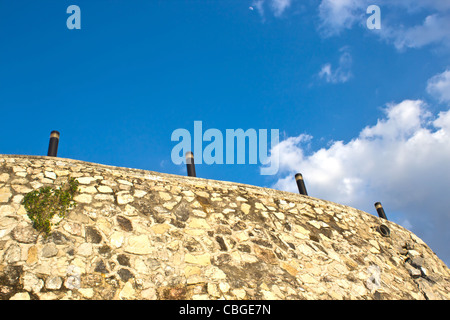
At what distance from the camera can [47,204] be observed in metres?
5.30

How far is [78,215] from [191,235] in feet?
6.38

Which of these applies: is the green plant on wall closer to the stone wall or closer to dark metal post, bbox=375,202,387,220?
the stone wall

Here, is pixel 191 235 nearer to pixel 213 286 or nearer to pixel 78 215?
pixel 213 286

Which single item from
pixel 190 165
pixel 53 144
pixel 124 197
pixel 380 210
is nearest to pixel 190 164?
pixel 190 165

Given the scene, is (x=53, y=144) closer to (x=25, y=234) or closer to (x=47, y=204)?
(x=47, y=204)

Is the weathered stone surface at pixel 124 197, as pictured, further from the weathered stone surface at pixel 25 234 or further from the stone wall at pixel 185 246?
the weathered stone surface at pixel 25 234

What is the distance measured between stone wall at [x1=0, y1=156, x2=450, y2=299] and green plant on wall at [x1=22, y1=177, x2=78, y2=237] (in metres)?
0.12

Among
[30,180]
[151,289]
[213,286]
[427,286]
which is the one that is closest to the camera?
[151,289]

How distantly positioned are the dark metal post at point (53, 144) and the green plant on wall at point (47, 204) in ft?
4.02

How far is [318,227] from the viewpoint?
7738 mm
